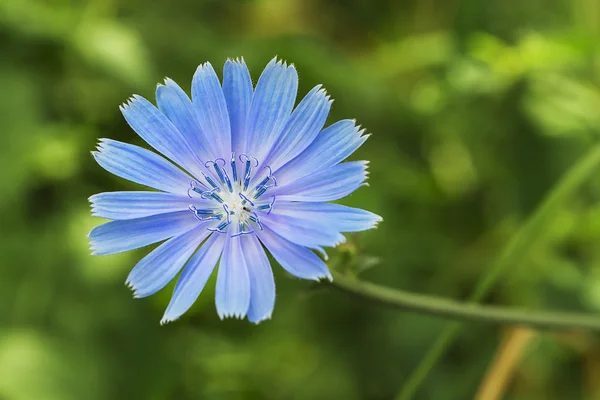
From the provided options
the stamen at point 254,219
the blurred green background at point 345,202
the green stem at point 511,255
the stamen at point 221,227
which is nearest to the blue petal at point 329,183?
the stamen at point 254,219

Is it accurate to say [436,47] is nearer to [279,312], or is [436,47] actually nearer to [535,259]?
[535,259]

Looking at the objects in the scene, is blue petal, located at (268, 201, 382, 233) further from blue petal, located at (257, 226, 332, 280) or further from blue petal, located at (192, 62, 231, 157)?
blue petal, located at (192, 62, 231, 157)

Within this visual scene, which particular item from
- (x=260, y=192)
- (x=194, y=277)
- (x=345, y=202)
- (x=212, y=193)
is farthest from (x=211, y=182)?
(x=345, y=202)

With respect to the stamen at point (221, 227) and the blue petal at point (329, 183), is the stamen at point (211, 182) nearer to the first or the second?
the stamen at point (221, 227)

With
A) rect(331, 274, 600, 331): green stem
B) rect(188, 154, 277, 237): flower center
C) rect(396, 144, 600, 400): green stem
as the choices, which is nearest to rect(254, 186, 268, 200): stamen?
rect(188, 154, 277, 237): flower center

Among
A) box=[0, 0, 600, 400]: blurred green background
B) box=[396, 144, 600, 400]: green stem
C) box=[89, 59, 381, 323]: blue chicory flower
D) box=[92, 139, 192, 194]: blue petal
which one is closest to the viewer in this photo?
box=[89, 59, 381, 323]: blue chicory flower

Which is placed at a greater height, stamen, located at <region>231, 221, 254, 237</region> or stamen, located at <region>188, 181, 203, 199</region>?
stamen, located at <region>188, 181, 203, 199</region>
